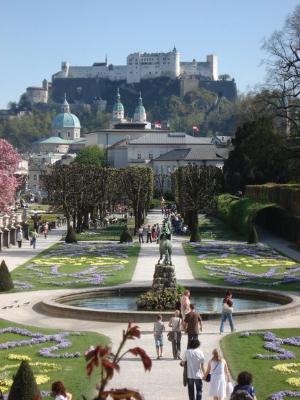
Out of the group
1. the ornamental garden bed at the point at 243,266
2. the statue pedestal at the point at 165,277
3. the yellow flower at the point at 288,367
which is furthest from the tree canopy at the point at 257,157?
the yellow flower at the point at 288,367

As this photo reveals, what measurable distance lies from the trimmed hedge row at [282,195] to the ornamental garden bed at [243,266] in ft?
22.0

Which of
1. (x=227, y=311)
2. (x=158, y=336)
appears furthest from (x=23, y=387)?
(x=227, y=311)

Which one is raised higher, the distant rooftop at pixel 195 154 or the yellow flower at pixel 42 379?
the distant rooftop at pixel 195 154

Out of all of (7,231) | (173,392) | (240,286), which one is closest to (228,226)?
(7,231)

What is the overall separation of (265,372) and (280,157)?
40.9 meters

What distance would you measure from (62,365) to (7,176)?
198 ft

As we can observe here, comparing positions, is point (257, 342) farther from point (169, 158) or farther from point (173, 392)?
point (169, 158)

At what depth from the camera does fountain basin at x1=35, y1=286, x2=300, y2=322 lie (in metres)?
24.1

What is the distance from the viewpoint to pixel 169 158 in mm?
153000

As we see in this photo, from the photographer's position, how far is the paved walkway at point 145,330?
16.3 m

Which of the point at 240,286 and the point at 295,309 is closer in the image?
the point at 295,309

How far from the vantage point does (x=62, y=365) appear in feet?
58.7

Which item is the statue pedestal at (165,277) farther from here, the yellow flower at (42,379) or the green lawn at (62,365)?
the yellow flower at (42,379)

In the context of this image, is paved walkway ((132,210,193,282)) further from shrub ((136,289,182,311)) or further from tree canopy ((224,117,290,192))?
shrub ((136,289,182,311))
